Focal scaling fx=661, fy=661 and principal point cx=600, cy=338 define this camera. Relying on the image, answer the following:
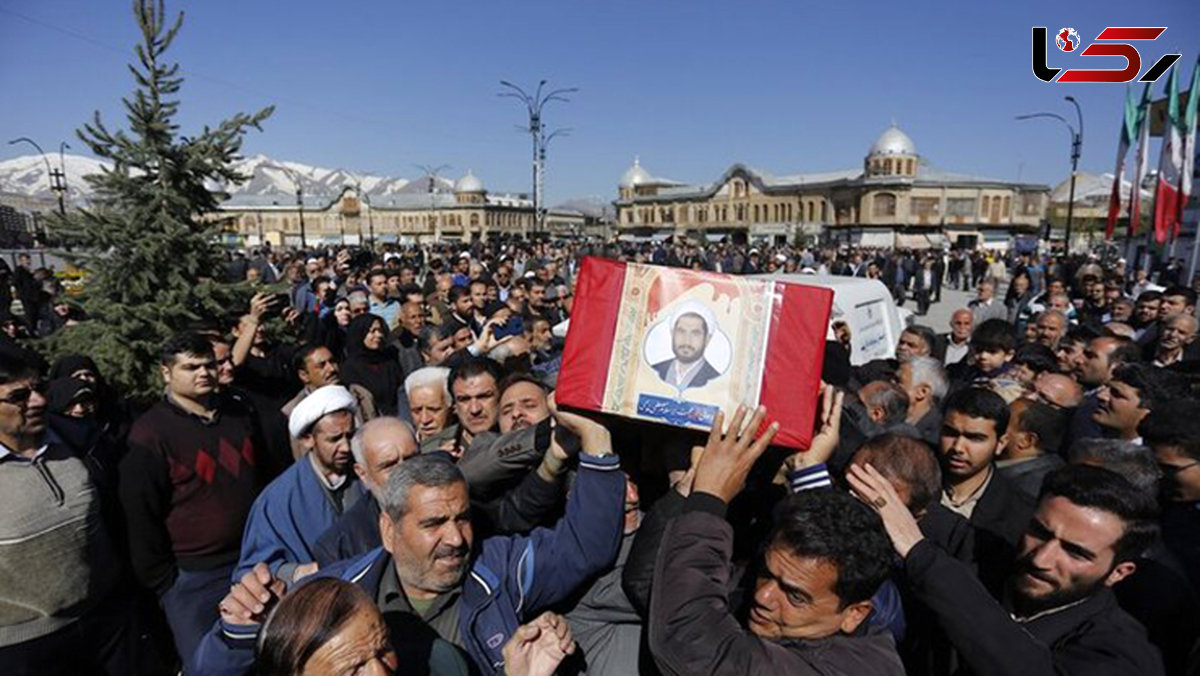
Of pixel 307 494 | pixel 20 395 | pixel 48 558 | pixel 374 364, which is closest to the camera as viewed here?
pixel 48 558

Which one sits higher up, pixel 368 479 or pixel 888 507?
pixel 888 507

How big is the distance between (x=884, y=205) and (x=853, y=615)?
78982 millimetres

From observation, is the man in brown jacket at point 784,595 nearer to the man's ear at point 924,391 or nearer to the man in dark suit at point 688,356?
the man in dark suit at point 688,356

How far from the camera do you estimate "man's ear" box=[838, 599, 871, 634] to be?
187 centimetres

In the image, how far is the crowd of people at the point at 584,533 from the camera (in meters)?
1.87

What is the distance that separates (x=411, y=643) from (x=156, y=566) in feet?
7.60

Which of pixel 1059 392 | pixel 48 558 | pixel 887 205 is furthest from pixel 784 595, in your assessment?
pixel 887 205

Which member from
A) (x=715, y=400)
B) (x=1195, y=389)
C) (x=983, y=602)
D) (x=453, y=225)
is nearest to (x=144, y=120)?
(x=715, y=400)

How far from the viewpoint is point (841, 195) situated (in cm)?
7706

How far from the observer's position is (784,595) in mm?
1889

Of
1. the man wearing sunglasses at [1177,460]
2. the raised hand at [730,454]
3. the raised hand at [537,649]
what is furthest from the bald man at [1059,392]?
the raised hand at [537,649]

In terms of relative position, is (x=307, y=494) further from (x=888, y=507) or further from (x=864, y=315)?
(x=864, y=315)

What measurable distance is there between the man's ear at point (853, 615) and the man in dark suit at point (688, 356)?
0.80 m

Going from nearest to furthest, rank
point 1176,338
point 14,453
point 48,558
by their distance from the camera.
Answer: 1. point 48,558
2. point 14,453
3. point 1176,338
